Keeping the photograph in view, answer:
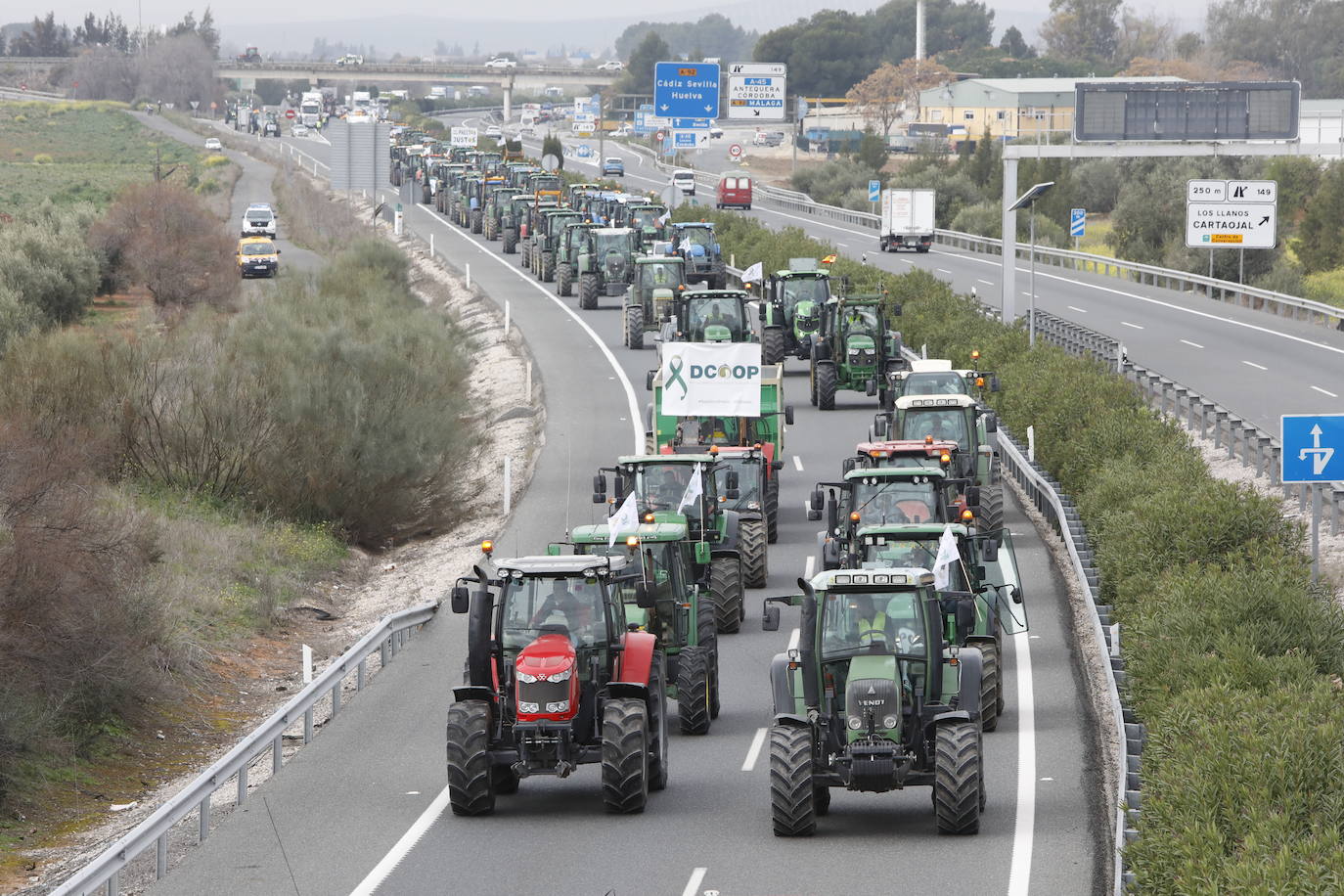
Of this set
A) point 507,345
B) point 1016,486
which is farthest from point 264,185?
point 1016,486

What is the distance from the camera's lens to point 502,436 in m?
44.9

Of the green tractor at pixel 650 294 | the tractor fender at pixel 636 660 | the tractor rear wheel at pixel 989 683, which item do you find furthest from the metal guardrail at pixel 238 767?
the green tractor at pixel 650 294

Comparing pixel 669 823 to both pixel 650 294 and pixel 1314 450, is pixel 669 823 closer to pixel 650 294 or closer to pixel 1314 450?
pixel 1314 450

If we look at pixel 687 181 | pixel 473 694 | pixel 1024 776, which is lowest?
pixel 1024 776

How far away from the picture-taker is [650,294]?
53.8 meters

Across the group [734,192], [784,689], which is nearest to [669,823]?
[784,689]

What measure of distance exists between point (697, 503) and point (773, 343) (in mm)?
21979

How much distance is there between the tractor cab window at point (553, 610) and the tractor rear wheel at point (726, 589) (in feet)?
25.0

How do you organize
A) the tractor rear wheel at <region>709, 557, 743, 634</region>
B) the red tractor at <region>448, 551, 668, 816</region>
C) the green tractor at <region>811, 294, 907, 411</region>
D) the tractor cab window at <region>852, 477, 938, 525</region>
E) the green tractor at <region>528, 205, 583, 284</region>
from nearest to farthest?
the red tractor at <region>448, 551, 668, 816</region>
the tractor cab window at <region>852, 477, 938, 525</region>
the tractor rear wheel at <region>709, 557, 743, 634</region>
the green tractor at <region>811, 294, 907, 411</region>
the green tractor at <region>528, 205, 583, 284</region>

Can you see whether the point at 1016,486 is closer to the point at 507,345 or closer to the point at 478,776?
the point at 478,776

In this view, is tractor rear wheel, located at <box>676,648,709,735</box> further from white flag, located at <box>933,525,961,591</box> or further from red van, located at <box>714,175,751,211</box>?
red van, located at <box>714,175,751,211</box>

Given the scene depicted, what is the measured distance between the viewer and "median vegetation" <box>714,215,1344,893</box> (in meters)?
12.9

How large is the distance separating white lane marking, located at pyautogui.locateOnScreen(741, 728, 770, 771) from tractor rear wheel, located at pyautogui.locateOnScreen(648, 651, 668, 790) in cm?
124

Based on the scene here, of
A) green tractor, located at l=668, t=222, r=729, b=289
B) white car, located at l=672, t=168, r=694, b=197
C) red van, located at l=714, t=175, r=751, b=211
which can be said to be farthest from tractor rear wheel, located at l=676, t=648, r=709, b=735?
white car, located at l=672, t=168, r=694, b=197
